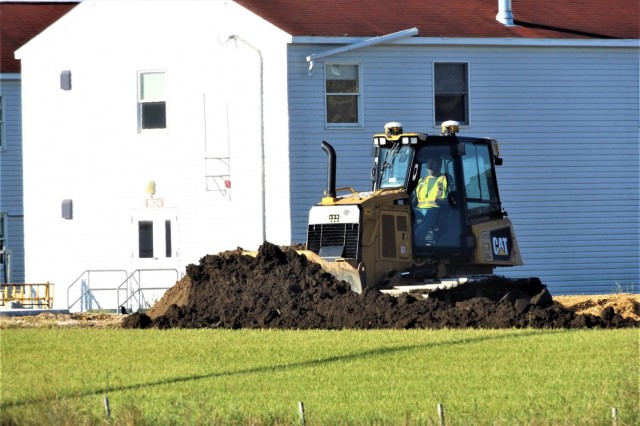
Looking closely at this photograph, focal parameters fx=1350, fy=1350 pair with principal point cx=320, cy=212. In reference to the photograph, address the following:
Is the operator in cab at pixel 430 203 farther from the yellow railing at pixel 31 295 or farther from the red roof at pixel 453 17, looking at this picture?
the yellow railing at pixel 31 295

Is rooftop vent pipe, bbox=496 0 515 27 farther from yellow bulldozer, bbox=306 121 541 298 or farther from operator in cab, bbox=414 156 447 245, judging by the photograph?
operator in cab, bbox=414 156 447 245

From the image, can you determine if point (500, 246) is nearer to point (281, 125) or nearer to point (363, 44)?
point (363, 44)

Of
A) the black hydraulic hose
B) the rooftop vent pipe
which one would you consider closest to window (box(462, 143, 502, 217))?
the black hydraulic hose

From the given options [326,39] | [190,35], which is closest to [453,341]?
[326,39]

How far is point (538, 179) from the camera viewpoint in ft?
102

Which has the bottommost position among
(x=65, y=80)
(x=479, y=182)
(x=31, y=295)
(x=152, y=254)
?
(x=31, y=295)

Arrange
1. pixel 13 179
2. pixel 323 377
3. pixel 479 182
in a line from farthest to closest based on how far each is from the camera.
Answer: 1. pixel 13 179
2. pixel 479 182
3. pixel 323 377

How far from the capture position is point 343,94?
98.2 ft

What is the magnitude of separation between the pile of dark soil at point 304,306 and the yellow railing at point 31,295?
8.91 meters

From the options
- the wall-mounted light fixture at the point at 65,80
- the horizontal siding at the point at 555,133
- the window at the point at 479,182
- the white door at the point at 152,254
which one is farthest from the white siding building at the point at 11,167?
the window at the point at 479,182

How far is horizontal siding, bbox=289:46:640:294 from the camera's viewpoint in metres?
30.3

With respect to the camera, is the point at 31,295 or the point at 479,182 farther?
the point at 31,295

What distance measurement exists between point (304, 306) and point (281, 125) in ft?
28.1

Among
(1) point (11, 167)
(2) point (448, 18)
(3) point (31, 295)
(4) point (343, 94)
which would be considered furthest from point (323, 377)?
(1) point (11, 167)
